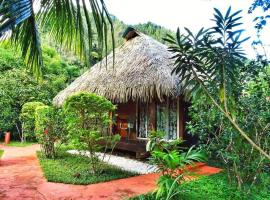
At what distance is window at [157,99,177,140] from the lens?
30.6 feet

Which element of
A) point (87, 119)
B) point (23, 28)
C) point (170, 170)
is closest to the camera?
point (23, 28)

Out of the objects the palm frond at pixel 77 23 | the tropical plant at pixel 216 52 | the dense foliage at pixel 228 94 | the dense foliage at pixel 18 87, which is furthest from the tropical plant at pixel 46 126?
the tropical plant at pixel 216 52

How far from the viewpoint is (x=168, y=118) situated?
31.1 feet

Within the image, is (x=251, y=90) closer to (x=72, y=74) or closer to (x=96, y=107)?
(x=96, y=107)

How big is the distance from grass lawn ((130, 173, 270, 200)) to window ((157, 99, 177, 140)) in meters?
3.26

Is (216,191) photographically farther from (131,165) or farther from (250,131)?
(131,165)

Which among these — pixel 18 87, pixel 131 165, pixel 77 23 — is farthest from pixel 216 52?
pixel 18 87

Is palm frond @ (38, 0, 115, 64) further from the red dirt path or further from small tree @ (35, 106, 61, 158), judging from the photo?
small tree @ (35, 106, 61, 158)

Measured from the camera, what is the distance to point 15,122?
45.1 ft

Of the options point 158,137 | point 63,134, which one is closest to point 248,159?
point 158,137

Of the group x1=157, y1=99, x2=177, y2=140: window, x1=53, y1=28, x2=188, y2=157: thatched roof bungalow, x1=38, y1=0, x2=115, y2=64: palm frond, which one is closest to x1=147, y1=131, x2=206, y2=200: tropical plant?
x1=38, y1=0, x2=115, y2=64: palm frond

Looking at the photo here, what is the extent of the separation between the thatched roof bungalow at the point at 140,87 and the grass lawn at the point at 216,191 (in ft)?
8.18

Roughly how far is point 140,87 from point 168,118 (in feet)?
6.41

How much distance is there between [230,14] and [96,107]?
4.58 meters
